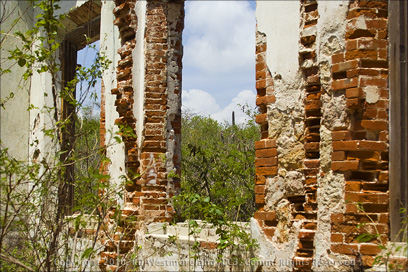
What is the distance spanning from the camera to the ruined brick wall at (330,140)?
3.48 metres

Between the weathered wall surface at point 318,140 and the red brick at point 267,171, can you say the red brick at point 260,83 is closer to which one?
the weathered wall surface at point 318,140

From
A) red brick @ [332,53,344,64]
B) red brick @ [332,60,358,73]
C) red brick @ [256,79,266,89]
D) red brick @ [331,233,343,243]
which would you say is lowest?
red brick @ [331,233,343,243]

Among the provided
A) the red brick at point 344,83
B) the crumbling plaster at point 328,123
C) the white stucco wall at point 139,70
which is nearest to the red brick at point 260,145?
the crumbling plaster at point 328,123

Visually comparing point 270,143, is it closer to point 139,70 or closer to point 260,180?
point 260,180

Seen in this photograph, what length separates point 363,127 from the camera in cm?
351

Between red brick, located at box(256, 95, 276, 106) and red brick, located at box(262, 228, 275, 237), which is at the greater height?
red brick, located at box(256, 95, 276, 106)

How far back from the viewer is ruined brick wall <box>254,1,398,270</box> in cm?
348

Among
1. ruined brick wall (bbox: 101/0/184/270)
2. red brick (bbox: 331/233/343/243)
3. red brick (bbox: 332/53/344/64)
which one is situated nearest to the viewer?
red brick (bbox: 331/233/343/243)

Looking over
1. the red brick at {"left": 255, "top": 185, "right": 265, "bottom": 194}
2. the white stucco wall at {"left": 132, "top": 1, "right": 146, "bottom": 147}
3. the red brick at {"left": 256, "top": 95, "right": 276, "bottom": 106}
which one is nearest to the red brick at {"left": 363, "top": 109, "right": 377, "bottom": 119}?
the red brick at {"left": 256, "top": 95, "right": 276, "bottom": 106}

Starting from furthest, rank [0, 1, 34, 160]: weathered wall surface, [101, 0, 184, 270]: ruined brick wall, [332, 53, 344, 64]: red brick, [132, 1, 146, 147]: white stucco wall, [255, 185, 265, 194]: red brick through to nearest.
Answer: [0, 1, 34, 160]: weathered wall surface → [132, 1, 146, 147]: white stucco wall → [101, 0, 184, 270]: ruined brick wall → [255, 185, 265, 194]: red brick → [332, 53, 344, 64]: red brick

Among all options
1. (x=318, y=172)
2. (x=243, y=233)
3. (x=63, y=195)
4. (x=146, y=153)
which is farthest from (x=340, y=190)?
(x=146, y=153)

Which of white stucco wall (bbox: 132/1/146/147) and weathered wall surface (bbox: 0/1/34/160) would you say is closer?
white stucco wall (bbox: 132/1/146/147)

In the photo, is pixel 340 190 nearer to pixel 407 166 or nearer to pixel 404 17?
pixel 407 166

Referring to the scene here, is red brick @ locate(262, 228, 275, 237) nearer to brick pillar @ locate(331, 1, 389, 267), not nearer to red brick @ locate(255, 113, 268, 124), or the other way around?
brick pillar @ locate(331, 1, 389, 267)
